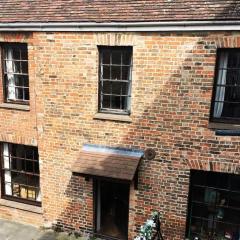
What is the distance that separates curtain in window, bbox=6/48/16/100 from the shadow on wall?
3.48 m

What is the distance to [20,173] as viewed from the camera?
10086mm

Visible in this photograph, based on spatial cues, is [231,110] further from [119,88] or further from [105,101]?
[105,101]

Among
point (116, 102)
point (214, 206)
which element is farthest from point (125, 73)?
point (214, 206)

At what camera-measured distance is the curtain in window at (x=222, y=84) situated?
7346 millimetres

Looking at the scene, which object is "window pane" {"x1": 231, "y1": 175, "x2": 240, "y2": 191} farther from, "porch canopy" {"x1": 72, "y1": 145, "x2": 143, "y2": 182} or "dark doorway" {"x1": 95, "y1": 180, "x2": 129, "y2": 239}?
"dark doorway" {"x1": 95, "y1": 180, "x2": 129, "y2": 239}

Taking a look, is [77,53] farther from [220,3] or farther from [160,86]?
[220,3]

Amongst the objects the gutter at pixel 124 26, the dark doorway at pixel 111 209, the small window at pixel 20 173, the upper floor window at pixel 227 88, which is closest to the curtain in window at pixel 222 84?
the upper floor window at pixel 227 88

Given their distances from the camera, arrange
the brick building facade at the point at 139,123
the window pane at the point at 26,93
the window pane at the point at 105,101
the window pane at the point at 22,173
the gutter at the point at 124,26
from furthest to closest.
→ the window pane at the point at 22,173
the window pane at the point at 26,93
the window pane at the point at 105,101
the brick building facade at the point at 139,123
the gutter at the point at 124,26

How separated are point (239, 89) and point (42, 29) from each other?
5.00 m

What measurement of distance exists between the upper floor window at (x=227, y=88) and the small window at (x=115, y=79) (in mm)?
2060

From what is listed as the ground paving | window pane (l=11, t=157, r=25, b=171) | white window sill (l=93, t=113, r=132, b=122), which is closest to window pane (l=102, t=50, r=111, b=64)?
white window sill (l=93, t=113, r=132, b=122)

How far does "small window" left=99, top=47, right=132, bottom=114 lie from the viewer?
26.6 ft

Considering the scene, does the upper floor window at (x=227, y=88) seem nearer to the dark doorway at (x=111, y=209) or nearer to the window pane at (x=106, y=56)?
the window pane at (x=106, y=56)

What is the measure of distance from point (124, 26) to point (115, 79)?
1.30 meters
